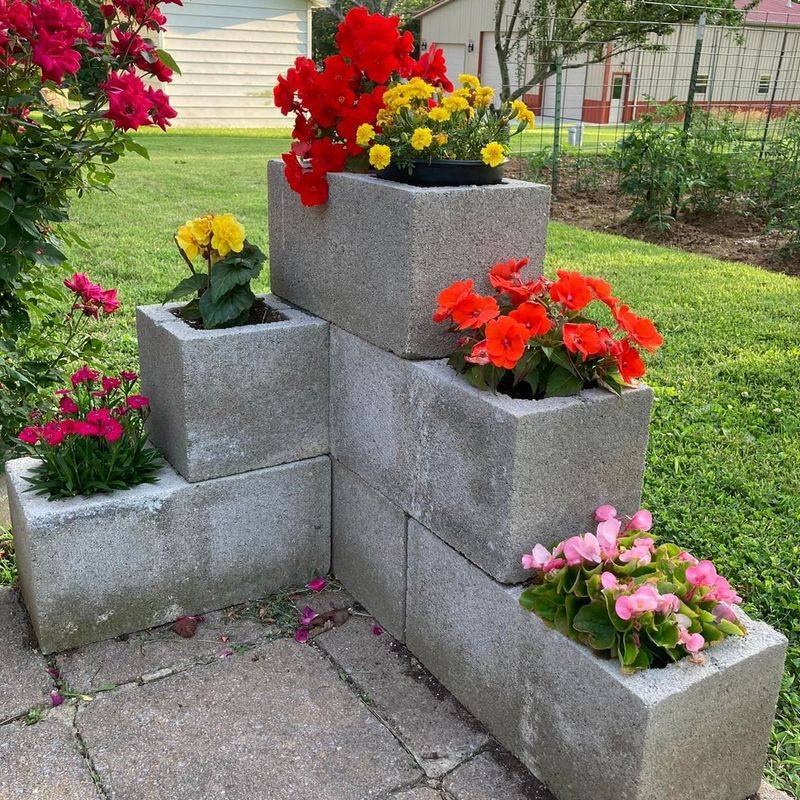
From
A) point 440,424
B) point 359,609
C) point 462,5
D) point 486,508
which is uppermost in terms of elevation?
point 462,5

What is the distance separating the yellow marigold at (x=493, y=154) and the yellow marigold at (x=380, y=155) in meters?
0.24

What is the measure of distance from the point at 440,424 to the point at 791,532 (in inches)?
59.1

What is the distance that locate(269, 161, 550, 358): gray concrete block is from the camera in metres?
2.22

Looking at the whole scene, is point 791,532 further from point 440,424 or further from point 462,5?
point 462,5

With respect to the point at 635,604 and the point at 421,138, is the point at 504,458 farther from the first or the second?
the point at 421,138

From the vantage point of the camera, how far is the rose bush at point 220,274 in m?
2.56

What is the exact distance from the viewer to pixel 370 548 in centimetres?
263

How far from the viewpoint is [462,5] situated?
29.6 meters

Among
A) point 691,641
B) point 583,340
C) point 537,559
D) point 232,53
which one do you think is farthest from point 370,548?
point 232,53

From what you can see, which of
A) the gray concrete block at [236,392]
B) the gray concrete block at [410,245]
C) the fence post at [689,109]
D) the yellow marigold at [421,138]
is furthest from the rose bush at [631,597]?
the fence post at [689,109]

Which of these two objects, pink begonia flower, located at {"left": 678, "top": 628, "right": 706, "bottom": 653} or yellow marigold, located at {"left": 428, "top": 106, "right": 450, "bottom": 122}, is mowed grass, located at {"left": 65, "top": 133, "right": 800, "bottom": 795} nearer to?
yellow marigold, located at {"left": 428, "top": 106, "right": 450, "bottom": 122}

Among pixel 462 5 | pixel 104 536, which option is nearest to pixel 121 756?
pixel 104 536

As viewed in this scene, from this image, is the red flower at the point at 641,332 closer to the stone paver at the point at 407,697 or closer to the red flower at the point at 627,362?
the red flower at the point at 627,362

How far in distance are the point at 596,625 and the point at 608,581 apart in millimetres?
94
